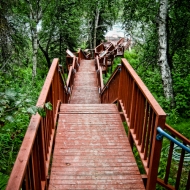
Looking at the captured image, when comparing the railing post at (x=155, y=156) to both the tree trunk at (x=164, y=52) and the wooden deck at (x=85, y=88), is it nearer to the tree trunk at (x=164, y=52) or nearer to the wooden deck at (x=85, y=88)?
the tree trunk at (x=164, y=52)

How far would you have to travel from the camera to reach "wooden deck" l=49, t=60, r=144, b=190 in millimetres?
3479

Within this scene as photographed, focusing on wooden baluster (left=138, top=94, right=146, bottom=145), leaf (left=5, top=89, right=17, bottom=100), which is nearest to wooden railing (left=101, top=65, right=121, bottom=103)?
wooden baluster (left=138, top=94, right=146, bottom=145)

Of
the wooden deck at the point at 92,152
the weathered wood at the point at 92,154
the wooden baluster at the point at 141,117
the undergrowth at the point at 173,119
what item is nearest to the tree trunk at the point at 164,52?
the undergrowth at the point at 173,119

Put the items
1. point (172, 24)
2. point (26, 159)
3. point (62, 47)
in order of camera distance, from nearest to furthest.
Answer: point (26, 159), point (172, 24), point (62, 47)

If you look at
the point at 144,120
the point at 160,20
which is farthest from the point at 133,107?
the point at 160,20

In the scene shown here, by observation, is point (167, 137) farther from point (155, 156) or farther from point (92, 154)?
point (92, 154)

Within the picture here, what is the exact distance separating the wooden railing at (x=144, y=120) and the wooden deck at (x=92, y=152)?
12.3 inches

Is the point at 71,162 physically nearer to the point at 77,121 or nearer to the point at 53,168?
the point at 53,168

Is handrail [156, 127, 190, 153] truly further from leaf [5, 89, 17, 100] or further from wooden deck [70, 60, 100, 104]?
wooden deck [70, 60, 100, 104]

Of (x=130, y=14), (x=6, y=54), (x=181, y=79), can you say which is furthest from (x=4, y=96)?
(x=181, y=79)

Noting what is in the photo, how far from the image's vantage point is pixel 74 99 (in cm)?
1087

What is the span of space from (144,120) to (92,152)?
113 centimetres

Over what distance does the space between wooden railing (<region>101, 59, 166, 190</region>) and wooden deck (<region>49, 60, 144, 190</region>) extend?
31 cm

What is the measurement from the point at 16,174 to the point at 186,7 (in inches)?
310
